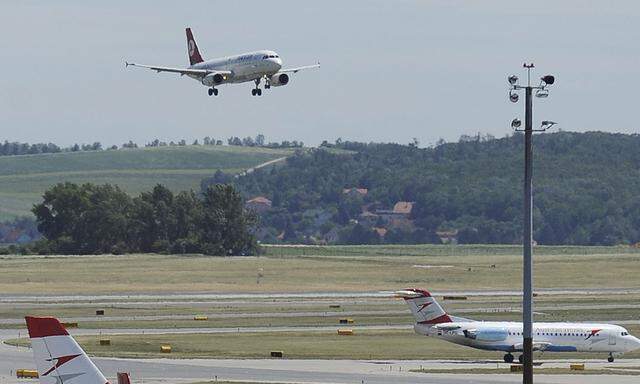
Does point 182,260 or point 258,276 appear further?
point 182,260

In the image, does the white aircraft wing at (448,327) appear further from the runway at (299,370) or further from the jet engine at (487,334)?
the runway at (299,370)

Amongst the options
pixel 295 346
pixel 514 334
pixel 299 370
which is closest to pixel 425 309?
pixel 514 334

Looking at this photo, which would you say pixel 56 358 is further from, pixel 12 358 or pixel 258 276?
pixel 258 276

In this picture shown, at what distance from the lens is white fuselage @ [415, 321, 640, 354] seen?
91.8 meters

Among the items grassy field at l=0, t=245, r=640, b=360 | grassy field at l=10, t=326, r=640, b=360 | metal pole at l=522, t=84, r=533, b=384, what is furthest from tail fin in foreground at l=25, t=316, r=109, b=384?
grassy field at l=0, t=245, r=640, b=360

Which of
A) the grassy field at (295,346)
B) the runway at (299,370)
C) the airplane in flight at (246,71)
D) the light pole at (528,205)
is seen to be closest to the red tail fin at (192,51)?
the airplane in flight at (246,71)

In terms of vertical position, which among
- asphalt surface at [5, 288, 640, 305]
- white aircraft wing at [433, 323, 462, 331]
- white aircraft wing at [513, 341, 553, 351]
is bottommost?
asphalt surface at [5, 288, 640, 305]

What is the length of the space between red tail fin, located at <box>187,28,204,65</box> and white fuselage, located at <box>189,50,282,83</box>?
11044 millimetres

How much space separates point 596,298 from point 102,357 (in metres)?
67.3

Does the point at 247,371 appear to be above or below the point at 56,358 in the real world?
below

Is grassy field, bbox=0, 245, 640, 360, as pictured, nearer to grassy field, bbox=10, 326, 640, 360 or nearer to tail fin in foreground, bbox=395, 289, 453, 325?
grassy field, bbox=10, 326, 640, 360

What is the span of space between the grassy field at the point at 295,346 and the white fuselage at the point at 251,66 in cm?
2895

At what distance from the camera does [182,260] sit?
198375 millimetres

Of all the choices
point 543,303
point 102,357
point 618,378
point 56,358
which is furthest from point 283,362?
point 543,303
